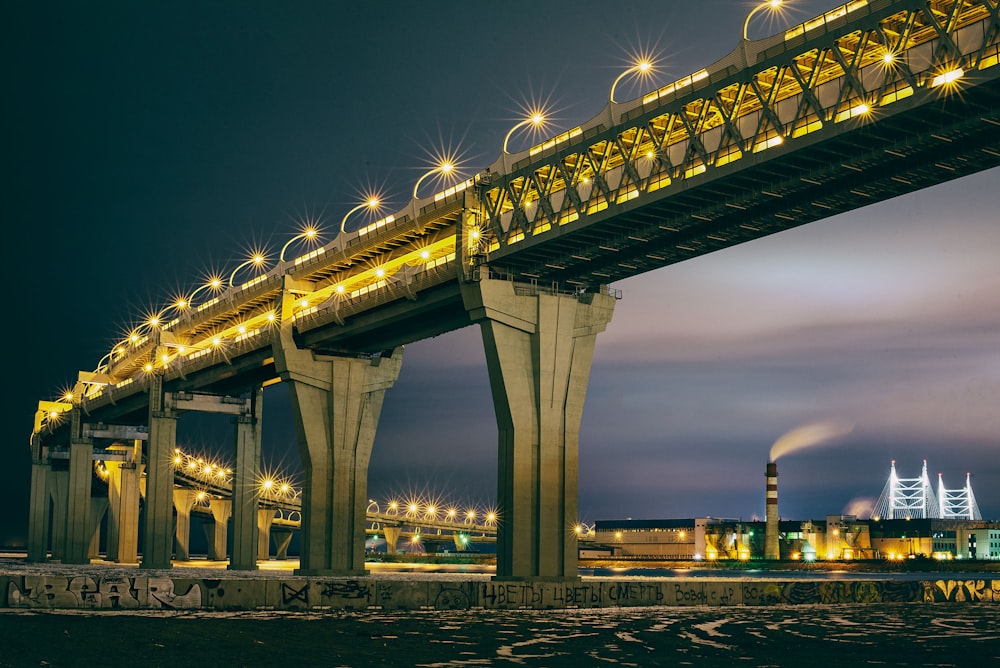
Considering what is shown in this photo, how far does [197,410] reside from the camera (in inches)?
4119

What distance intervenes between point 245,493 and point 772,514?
Result: 10624cm

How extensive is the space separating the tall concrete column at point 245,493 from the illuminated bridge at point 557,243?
0.21 meters

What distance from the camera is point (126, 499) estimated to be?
442ft

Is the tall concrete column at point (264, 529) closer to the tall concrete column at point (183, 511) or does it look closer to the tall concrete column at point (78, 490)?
the tall concrete column at point (183, 511)

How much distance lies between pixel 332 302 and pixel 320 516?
15.1m

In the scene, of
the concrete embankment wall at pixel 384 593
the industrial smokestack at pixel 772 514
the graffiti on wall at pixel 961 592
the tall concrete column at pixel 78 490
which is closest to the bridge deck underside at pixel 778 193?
the concrete embankment wall at pixel 384 593

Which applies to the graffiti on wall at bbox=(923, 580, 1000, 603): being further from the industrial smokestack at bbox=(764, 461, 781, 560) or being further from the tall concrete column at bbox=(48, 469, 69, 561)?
the industrial smokestack at bbox=(764, 461, 781, 560)

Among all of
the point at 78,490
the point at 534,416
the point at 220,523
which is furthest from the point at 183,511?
the point at 534,416

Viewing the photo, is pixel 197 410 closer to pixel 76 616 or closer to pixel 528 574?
pixel 528 574

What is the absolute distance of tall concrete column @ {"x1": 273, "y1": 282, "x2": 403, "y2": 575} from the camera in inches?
3206

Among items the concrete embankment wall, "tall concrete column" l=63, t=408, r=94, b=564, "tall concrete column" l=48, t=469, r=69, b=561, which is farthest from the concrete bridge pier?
the concrete embankment wall

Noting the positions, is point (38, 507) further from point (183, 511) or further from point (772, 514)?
point (772, 514)

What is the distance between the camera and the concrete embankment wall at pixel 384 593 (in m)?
46.8

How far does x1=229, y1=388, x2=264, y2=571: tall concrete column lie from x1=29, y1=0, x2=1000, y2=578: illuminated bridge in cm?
21
